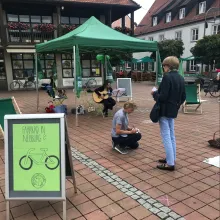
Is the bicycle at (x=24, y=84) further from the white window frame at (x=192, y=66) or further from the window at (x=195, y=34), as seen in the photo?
the window at (x=195, y=34)

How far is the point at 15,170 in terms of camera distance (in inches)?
97.1

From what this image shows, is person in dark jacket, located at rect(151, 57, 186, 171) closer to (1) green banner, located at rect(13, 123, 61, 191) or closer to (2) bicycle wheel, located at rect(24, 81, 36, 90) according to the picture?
(1) green banner, located at rect(13, 123, 61, 191)

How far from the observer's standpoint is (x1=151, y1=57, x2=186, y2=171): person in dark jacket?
10.7ft

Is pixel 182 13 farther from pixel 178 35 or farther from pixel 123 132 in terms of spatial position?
pixel 123 132

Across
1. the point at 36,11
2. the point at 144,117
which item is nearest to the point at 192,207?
the point at 144,117

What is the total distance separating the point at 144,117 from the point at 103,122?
1.37 m

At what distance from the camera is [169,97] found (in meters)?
3.31

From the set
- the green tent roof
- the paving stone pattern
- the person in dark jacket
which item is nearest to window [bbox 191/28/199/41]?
the green tent roof

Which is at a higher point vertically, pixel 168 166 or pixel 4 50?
pixel 4 50

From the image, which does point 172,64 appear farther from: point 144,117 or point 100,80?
point 100,80

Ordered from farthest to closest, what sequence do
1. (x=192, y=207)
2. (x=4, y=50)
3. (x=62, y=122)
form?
1. (x=4, y=50)
2. (x=192, y=207)
3. (x=62, y=122)

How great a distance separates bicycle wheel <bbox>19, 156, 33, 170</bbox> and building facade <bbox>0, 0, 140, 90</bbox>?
47.3ft

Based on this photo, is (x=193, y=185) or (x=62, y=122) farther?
(x=193, y=185)

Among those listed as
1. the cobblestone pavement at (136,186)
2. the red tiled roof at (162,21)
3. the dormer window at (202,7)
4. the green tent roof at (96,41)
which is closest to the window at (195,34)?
the red tiled roof at (162,21)
